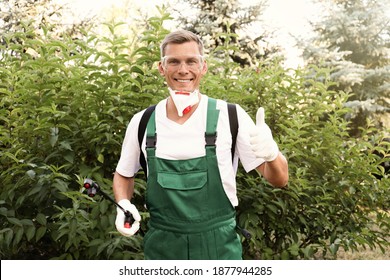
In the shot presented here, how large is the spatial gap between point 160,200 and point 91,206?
124cm

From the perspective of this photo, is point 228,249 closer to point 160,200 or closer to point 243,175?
point 160,200

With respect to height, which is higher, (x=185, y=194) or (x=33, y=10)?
(x=185, y=194)

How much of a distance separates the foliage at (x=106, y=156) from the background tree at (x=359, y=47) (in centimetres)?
1016

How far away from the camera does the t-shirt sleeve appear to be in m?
2.37

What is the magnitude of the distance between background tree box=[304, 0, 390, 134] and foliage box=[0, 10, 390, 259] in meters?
10.2

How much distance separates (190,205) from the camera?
2.16 m

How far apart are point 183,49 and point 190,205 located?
25.5 inches

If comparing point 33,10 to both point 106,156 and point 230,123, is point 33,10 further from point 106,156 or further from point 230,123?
point 230,123

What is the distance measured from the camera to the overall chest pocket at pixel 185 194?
84.4 inches

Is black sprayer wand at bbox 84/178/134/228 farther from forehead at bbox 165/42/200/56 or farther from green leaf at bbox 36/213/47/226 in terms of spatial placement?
green leaf at bbox 36/213/47/226

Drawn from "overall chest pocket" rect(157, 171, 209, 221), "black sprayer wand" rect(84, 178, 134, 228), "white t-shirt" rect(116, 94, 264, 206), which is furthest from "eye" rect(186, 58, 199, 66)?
"black sprayer wand" rect(84, 178, 134, 228)

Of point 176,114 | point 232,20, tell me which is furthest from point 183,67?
point 232,20

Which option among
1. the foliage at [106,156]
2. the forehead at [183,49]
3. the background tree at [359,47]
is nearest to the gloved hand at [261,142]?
the forehead at [183,49]

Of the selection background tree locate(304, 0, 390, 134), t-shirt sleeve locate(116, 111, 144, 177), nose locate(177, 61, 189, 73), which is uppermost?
nose locate(177, 61, 189, 73)
